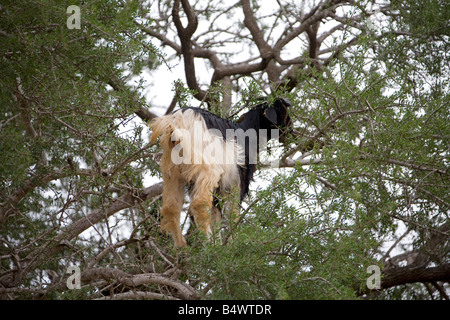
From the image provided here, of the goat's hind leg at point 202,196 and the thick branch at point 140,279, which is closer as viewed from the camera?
the thick branch at point 140,279

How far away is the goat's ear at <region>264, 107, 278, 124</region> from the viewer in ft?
16.1

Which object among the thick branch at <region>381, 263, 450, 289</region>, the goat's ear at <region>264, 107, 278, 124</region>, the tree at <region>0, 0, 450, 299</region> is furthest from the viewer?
the thick branch at <region>381, 263, 450, 289</region>

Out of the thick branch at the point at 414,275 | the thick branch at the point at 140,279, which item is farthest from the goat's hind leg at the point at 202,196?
the thick branch at the point at 414,275

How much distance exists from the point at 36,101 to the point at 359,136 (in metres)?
2.72

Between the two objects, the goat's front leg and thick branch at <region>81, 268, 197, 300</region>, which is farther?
the goat's front leg

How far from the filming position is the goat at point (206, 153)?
4184 millimetres

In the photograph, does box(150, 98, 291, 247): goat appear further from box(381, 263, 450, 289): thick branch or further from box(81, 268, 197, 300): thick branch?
box(381, 263, 450, 289): thick branch

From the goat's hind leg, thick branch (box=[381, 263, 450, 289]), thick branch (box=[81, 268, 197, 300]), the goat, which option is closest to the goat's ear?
the goat

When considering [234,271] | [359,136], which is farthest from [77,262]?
[359,136]

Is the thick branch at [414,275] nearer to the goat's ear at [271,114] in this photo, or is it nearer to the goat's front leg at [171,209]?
the goat's ear at [271,114]

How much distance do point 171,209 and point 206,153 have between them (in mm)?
604

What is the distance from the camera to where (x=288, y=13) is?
7.74 metres

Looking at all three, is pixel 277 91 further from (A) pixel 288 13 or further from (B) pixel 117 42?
(A) pixel 288 13
